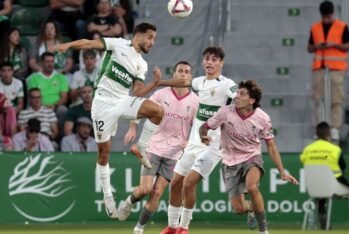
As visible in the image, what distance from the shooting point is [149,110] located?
A: 744 inches

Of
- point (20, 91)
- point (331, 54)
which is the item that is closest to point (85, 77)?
point (20, 91)

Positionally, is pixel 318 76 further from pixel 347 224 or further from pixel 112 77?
pixel 112 77

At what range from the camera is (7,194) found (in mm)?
24719

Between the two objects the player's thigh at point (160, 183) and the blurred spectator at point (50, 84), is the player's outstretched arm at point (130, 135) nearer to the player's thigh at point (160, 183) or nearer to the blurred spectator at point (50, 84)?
the player's thigh at point (160, 183)

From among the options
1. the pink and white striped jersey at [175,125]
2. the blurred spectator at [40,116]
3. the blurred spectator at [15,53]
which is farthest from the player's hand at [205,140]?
the blurred spectator at [15,53]

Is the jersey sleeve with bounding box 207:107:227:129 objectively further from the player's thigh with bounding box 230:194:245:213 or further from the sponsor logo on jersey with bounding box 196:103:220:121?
the player's thigh with bounding box 230:194:245:213

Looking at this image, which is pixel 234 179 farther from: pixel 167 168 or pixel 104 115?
pixel 167 168

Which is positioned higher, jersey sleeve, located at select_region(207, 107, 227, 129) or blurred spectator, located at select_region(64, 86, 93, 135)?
blurred spectator, located at select_region(64, 86, 93, 135)

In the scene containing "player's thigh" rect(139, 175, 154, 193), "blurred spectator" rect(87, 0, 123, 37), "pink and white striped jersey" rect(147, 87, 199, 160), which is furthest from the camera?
"blurred spectator" rect(87, 0, 123, 37)

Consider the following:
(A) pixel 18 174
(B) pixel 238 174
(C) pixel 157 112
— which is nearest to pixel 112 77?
(C) pixel 157 112

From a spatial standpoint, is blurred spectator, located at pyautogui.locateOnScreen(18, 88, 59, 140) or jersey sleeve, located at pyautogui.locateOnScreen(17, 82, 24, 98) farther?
jersey sleeve, located at pyautogui.locateOnScreen(17, 82, 24, 98)

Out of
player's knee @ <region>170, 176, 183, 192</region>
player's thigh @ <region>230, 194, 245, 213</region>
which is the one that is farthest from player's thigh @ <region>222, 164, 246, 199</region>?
player's knee @ <region>170, 176, 183, 192</region>

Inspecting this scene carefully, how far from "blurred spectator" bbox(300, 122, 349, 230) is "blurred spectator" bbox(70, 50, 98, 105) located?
411cm

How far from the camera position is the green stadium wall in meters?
24.7
